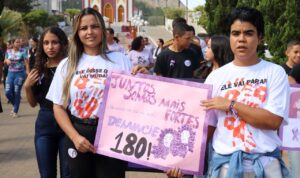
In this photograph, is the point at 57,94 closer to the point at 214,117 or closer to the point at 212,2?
the point at 214,117

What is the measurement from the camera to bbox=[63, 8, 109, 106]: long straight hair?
3982 millimetres

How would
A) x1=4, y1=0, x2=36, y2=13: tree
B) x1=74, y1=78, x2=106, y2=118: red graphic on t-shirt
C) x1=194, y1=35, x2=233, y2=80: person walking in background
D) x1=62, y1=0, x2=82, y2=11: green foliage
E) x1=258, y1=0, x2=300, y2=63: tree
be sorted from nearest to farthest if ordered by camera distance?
x1=74, y1=78, x2=106, y2=118: red graphic on t-shirt, x1=194, y1=35, x2=233, y2=80: person walking in background, x1=258, y1=0, x2=300, y2=63: tree, x1=4, y1=0, x2=36, y2=13: tree, x1=62, y1=0, x2=82, y2=11: green foliage

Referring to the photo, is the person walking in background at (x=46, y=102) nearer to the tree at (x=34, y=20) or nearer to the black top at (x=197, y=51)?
the black top at (x=197, y=51)

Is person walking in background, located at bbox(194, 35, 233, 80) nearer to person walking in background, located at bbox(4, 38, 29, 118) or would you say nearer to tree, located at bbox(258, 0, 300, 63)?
tree, located at bbox(258, 0, 300, 63)

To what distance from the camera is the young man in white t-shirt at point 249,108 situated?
320cm

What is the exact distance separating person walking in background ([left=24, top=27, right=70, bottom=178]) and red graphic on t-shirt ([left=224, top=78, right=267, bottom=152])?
212 cm

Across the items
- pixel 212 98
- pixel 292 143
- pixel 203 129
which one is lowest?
pixel 292 143

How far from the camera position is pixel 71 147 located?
3.97 meters

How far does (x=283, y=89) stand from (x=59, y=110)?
167cm

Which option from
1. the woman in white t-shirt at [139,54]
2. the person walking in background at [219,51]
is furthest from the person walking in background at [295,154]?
the woman in white t-shirt at [139,54]

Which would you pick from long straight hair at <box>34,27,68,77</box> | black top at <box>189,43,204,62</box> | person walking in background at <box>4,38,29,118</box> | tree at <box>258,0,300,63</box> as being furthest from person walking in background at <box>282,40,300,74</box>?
person walking in background at <box>4,38,29,118</box>

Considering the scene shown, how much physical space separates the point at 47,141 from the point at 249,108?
7.83 feet

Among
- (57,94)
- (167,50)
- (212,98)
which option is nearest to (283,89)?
(212,98)

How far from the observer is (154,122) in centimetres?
380
